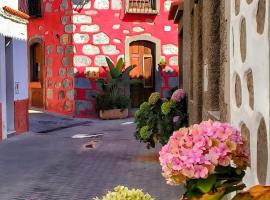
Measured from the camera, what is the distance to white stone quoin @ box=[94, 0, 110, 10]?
19.4m

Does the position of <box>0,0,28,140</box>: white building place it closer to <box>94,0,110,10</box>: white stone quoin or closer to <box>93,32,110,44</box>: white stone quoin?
<box>93,32,110,44</box>: white stone quoin

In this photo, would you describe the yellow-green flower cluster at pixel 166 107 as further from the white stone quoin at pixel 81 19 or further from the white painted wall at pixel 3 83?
the white stone quoin at pixel 81 19

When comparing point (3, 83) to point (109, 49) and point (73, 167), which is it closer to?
point (73, 167)

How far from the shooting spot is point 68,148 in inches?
448

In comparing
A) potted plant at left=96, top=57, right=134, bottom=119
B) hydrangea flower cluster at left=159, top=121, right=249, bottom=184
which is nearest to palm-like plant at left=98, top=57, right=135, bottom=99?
potted plant at left=96, top=57, right=134, bottom=119

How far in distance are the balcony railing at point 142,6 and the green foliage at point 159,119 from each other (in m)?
10.6

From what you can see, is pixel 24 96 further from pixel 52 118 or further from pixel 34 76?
pixel 34 76

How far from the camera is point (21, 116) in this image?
44.4 feet

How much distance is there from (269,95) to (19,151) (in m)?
9.04

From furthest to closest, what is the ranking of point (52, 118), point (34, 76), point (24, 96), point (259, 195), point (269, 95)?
point (34, 76) < point (52, 118) < point (24, 96) < point (269, 95) < point (259, 195)

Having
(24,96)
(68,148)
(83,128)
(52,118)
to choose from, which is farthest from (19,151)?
(52,118)

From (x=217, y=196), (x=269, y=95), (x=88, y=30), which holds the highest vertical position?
(x=88, y=30)

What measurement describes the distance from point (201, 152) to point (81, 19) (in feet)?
57.7

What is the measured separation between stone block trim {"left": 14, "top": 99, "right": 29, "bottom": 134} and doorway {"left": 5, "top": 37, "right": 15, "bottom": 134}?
0.16 metres
